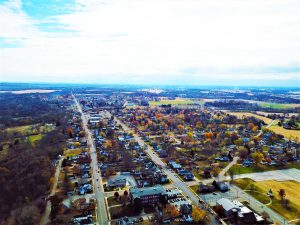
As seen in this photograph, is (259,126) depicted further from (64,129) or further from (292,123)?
(64,129)

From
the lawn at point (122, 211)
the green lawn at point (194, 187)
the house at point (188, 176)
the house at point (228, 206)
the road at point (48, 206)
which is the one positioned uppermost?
the house at point (228, 206)

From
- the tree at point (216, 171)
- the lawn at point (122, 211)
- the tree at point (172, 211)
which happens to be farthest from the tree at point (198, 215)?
the tree at point (216, 171)

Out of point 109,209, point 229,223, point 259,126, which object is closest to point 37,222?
point 109,209

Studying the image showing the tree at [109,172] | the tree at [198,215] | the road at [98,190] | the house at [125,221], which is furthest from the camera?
the tree at [109,172]

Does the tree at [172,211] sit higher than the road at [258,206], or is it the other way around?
the tree at [172,211]

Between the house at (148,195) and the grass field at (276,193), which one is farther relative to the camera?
the house at (148,195)

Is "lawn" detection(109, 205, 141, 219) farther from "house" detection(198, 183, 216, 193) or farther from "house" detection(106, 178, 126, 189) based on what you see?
"house" detection(198, 183, 216, 193)

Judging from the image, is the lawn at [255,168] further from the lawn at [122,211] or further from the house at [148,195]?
the lawn at [122,211]

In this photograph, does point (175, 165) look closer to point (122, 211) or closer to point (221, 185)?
point (221, 185)
